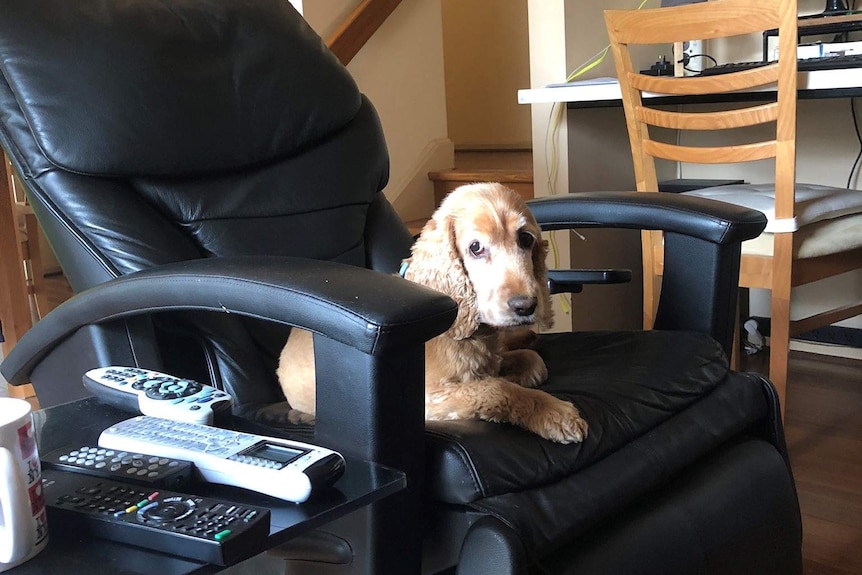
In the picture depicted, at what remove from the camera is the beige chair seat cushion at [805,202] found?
6.95ft

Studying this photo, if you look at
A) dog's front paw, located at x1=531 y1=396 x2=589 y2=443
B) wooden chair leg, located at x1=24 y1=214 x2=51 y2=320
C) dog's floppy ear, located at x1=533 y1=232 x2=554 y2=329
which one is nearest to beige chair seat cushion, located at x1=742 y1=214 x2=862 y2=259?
dog's floppy ear, located at x1=533 y1=232 x2=554 y2=329

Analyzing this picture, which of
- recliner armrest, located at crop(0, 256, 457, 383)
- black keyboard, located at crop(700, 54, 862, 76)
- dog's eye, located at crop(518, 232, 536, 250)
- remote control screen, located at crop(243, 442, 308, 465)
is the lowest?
remote control screen, located at crop(243, 442, 308, 465)

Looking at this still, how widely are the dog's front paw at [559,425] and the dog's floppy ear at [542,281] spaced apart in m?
0.25

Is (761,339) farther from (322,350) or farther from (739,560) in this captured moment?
(322,350)

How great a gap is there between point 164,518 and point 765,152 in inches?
68.7

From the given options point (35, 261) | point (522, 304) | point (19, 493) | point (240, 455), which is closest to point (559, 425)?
point (522, 304)

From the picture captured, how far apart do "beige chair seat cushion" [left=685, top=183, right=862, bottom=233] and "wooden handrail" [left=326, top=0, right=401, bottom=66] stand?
3.95 ft

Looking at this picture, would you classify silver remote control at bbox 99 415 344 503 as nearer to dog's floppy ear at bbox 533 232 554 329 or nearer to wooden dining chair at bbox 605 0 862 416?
dog's floppy ear at bbox 533 232 554 329

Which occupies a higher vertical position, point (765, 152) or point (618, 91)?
point (618, 91)

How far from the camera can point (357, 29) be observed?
2883 mm

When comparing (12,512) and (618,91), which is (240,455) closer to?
(12,512)

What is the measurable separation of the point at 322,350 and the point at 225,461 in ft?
0.59

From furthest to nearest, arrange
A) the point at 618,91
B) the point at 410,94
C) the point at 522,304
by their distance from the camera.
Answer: the point at 410,94, the point at 618,91, the point at 522,304

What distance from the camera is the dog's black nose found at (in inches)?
51.4
